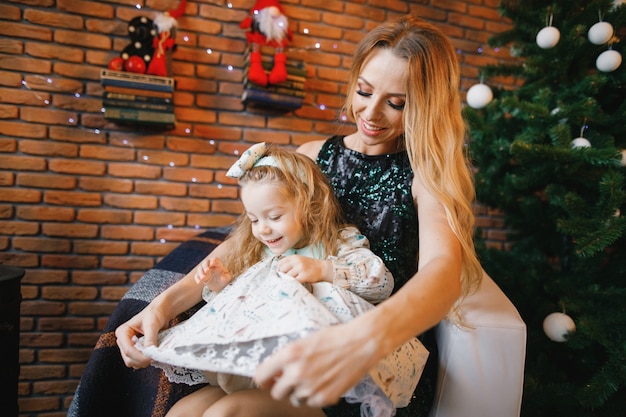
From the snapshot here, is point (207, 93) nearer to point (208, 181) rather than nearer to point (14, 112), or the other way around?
point (208, 181)

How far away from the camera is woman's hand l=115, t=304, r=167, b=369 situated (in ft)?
3.33

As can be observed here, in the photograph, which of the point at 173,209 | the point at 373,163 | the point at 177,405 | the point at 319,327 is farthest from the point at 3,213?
the point at 319,327

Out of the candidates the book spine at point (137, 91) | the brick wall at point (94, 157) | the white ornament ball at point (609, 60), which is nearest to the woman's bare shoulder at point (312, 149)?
the brick wall at point (94, 157)

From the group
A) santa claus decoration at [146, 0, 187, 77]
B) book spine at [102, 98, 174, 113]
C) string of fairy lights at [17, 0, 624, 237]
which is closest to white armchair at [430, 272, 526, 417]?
string of fairy lights at [17, 0, 624, 237]

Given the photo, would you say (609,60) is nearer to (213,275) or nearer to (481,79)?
(481,79)

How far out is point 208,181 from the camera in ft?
8.13

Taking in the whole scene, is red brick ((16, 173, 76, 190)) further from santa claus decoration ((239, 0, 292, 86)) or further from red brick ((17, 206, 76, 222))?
santa claus decoration ((239, 0, 292, 86))

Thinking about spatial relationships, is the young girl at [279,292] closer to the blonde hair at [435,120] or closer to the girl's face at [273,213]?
the girl's face at [273,213]

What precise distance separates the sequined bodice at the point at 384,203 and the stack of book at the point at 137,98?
115 cm

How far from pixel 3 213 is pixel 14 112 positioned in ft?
1.66

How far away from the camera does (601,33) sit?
1.74m

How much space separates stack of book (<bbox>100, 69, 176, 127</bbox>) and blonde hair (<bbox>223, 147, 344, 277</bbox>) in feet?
3.89

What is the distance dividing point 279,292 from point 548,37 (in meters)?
1.65

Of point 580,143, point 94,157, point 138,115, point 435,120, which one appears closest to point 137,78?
point 138,115
